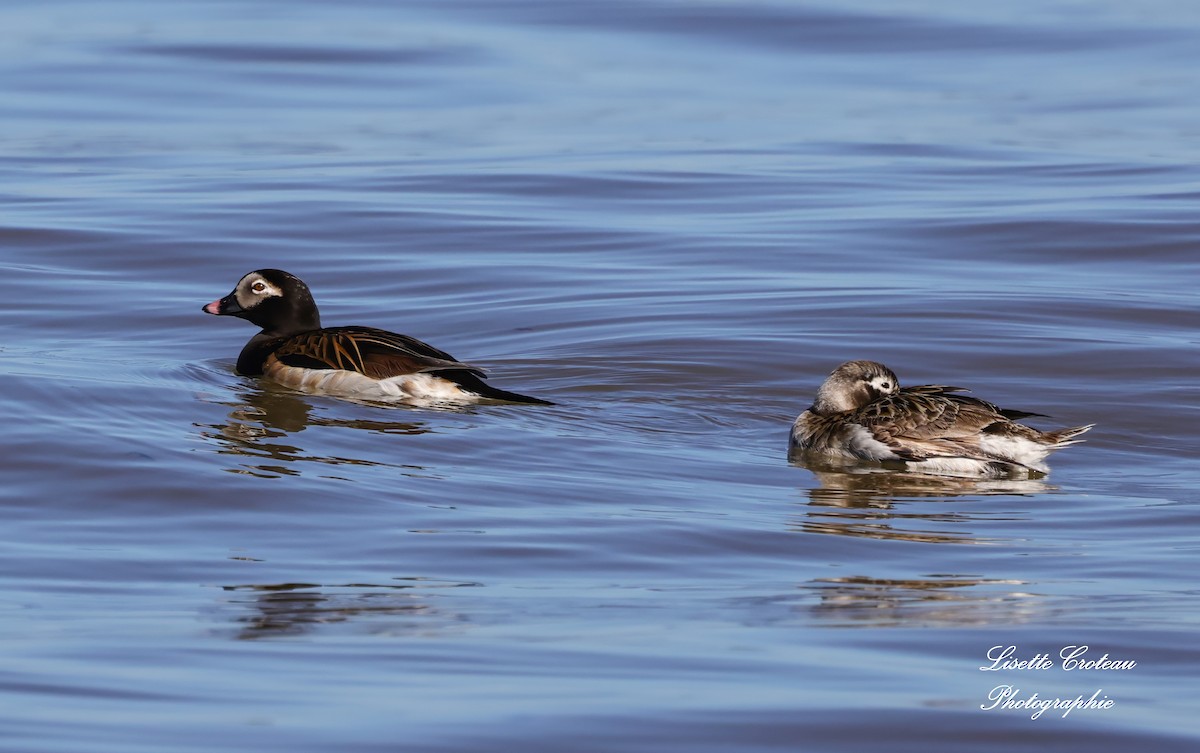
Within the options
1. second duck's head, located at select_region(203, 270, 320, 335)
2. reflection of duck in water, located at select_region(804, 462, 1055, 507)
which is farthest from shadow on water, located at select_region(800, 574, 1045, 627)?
second duck's head, located at select_region(203, 270, 320, 335)

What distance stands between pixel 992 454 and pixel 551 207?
9343mm

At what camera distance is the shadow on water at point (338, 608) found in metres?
6.60

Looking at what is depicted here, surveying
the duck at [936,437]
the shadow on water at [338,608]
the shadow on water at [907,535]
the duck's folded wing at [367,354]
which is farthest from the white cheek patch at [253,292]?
the shadow on water at [338,608]

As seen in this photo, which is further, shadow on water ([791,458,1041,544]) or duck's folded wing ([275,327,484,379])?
duck's folded wing ([275,327,484,379])

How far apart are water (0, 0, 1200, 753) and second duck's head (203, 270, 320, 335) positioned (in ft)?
2.29

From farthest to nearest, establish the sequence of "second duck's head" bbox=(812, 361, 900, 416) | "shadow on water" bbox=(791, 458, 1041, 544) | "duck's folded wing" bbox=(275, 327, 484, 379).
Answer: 1. "duck's folded wing" bbox=(275, 327, 484, 379)
2. "second duck's head" bbox=(812, 361, 900, 416)
3. "shadow on water" bbox=(791, 458, 1041, 544)

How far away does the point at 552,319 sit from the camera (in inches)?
549

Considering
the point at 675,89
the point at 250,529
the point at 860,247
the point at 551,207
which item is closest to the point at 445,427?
the point at 250,529

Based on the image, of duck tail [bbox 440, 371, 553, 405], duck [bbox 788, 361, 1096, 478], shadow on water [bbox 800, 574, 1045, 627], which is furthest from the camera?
duck tail [bbox 440, 371, 553, 405]

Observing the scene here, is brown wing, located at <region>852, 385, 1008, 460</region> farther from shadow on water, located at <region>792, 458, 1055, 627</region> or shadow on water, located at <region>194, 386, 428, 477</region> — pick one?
shadow on water, located at <region>194, 386, 428, 477</region>

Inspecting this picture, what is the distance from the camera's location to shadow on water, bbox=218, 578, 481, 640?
6.60 meters

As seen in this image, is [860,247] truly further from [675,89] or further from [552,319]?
[675,89]

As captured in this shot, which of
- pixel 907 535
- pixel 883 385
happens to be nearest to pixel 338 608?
pixel 907 535

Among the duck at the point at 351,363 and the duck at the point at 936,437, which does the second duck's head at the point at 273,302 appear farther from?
the duck at the point at 936,437
